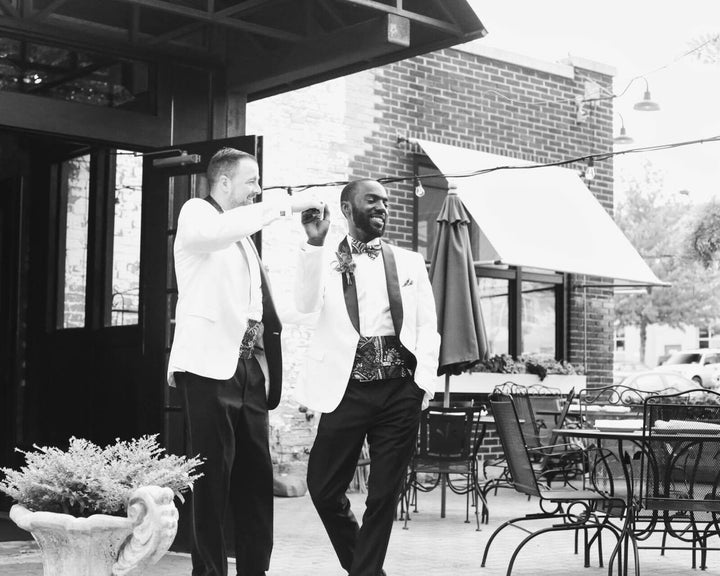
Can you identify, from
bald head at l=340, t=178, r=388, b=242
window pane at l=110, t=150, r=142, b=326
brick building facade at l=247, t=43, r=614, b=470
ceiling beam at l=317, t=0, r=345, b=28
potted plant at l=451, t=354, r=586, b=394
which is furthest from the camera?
potted plant at l=451, t=354, r=586, b=394

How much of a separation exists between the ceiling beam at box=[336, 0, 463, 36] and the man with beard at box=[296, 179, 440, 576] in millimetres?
1854

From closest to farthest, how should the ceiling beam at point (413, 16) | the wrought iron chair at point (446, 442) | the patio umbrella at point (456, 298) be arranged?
the ceiling beam at point (413, 16), the wrought iron chair at point (446, 442), the patio umbrella at point (456, 298)

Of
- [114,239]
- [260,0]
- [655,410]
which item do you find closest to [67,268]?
[114,239]

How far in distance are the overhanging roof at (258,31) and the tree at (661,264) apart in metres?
30.5

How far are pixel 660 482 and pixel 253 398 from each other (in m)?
2.16

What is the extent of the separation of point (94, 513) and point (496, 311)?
10.7 meters

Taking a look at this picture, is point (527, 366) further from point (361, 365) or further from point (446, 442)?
point (361, 365)

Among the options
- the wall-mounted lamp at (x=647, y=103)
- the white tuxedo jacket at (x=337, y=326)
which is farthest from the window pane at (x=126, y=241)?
the wall-mounted lamp at (x=647, y=103)

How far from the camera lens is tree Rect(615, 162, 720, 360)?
122 feet

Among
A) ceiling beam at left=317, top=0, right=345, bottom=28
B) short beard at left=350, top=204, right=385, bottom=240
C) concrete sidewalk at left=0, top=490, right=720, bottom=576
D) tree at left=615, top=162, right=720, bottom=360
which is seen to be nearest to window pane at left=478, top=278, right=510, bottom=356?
concrete sidewalk at left=0, top=490, right=720, bottom=576

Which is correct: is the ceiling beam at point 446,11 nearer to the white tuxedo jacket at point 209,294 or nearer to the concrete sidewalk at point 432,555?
the white tuxedo jacket at point 209,294

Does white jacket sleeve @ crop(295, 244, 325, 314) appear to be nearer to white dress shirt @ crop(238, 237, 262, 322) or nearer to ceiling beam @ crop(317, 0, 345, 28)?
white dress shirt @ crop(238, 237, 262, 322)

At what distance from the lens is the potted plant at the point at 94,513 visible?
3.48 meters

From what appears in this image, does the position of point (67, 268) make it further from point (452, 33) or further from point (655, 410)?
point (655, 410)
